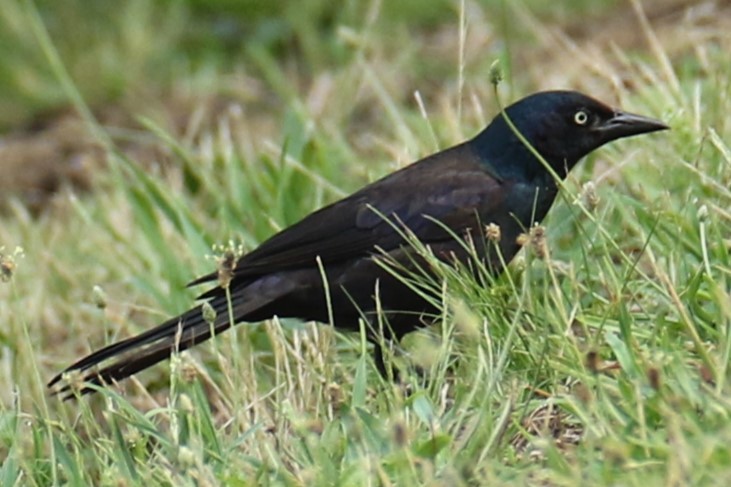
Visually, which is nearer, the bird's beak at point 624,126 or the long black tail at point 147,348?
the long black tail at point 147,348

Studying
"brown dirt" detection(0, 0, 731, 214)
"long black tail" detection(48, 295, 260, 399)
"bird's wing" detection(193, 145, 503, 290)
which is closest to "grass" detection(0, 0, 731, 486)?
"long black tail" detection(48, 295, 260, 399)

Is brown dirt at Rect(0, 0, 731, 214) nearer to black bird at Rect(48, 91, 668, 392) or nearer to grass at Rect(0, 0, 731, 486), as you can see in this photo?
grass at Rect(0, 0, 731, 486)

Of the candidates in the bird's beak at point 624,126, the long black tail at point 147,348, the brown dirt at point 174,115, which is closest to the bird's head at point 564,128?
Answer: the bird's beak at point 624,126

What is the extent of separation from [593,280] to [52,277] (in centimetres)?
A: 239

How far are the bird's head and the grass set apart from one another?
0.13 m

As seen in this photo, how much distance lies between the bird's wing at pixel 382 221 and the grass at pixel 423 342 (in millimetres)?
245

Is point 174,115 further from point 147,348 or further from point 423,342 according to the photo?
point 423,342

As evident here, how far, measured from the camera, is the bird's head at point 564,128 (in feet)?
16.1

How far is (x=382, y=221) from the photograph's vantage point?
4.84 m

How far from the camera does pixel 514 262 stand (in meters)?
4.80

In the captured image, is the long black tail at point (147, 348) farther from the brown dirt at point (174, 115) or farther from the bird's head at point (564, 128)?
the brown dirt at point (174, 115)

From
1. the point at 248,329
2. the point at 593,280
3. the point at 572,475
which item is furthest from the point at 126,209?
the point at 572,475

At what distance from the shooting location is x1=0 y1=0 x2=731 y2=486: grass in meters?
3.42

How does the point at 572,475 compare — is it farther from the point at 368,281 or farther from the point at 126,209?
the point at 126,209
